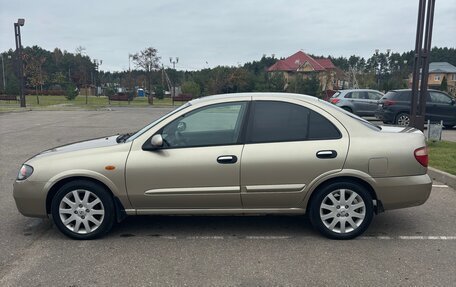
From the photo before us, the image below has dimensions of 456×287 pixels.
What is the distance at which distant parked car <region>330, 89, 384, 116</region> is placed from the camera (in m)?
18.3

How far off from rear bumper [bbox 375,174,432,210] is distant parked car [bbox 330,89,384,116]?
1437 cm

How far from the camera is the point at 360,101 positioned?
18328 mm

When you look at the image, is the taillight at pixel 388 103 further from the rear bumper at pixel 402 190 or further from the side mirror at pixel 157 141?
the side mirror at pixel 157 141

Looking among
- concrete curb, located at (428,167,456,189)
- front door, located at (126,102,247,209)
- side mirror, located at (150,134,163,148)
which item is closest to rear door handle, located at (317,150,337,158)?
front door, located at (126,102,247,209)

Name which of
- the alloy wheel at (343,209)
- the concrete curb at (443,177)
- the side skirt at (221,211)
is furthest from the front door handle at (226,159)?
the concrete curb at (443,177)

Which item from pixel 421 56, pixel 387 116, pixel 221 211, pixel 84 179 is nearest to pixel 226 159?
pixel 221 211

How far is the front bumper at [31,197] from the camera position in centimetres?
418

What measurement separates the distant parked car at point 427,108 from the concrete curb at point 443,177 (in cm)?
841

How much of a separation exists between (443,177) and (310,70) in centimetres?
5025

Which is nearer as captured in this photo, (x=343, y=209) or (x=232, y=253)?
(x=232, y=253)

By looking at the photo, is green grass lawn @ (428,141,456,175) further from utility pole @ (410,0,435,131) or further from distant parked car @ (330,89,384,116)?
distant parked car @ (330,89,384,116)

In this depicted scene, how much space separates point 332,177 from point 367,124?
0.79 m

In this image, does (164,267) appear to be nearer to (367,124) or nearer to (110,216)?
(110,216)

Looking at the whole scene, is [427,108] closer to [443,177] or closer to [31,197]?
[443,177]
